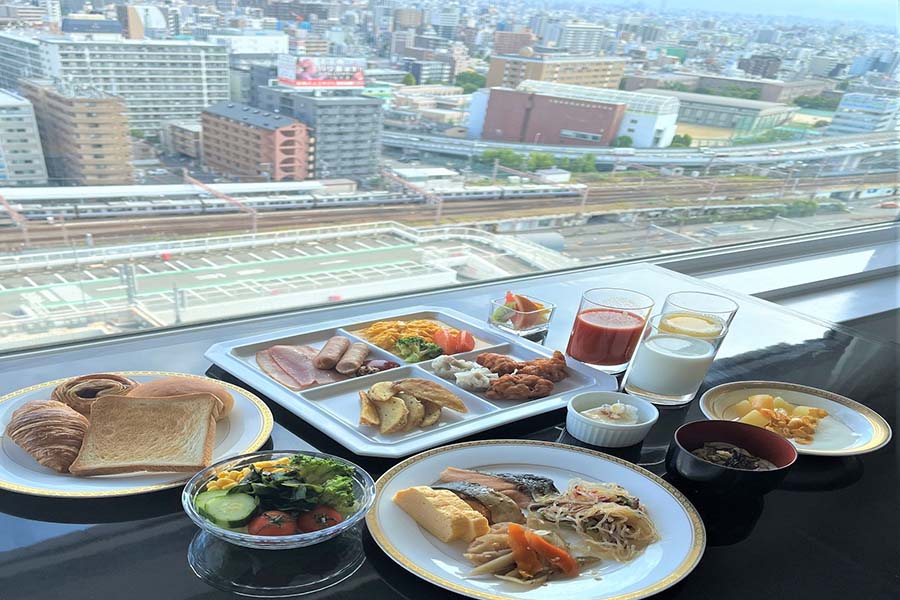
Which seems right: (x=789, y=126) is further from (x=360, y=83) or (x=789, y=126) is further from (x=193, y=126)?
(x=193, y=126)

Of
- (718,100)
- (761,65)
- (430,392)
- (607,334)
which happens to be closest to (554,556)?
(430,392)

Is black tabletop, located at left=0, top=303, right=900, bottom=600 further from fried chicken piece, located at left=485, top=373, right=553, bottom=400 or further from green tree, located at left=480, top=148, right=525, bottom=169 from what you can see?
green tree, located at left=480, top=148, right=525, bottom=169

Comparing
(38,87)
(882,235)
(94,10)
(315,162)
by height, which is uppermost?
(94,10)

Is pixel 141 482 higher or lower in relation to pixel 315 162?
lower

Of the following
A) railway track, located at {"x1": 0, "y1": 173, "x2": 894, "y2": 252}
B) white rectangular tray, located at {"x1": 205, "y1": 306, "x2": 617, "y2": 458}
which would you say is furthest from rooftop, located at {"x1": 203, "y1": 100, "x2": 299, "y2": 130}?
white rectangular tray, located at {"x1": 205, "y1": 306, "x2": 617, "y2": 458}

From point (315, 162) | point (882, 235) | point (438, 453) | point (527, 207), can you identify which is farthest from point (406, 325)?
point (882, 235)

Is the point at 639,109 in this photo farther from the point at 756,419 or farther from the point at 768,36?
the point at 756,419
